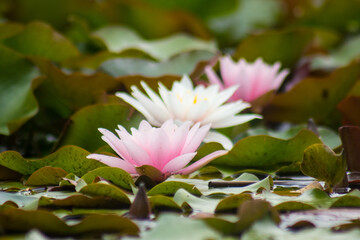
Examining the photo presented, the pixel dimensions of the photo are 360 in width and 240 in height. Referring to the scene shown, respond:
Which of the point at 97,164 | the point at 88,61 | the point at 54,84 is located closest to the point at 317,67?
the point at 88,61

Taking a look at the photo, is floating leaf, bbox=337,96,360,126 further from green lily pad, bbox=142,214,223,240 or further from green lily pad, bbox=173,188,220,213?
green lily pad, bbox=142,214,223,240

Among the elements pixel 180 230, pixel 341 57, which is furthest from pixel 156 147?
pixel 341 57

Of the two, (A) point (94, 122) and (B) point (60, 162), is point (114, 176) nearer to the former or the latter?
(B) point (60, 162)

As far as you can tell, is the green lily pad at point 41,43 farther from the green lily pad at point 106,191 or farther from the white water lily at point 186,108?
the green lily pad at point 106,191

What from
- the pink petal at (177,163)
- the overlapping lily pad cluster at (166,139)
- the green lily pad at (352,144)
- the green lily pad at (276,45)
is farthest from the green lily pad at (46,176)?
the green lily pad at (276,45)

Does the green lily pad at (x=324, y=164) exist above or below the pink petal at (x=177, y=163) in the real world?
below

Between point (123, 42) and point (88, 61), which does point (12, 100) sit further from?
point (123, 42)

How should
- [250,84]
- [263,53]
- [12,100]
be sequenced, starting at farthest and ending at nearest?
[263,53] → [250,84] → [12,100]
